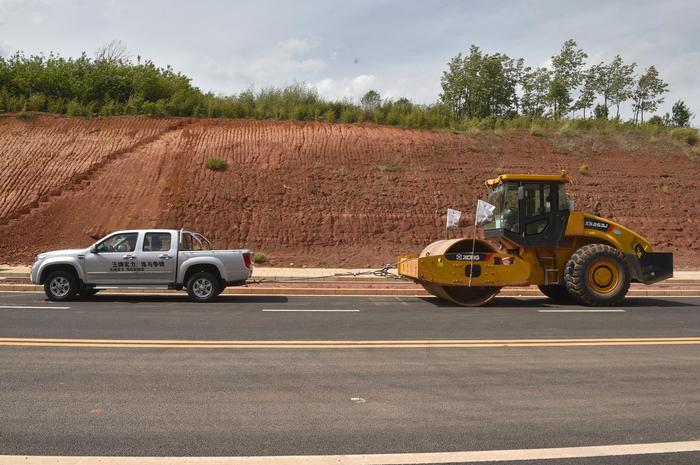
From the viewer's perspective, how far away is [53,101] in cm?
3550

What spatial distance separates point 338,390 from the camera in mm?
6070

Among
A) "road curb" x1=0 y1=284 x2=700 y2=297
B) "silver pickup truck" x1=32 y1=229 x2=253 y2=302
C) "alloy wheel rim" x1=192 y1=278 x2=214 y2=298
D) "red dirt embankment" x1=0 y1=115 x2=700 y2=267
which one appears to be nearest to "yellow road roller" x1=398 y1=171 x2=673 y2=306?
"road curb" x1=0 y1=284 x2=700 y2=297

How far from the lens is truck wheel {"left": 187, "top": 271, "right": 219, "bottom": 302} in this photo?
1380 cm

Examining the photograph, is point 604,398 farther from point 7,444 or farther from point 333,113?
point 333,113

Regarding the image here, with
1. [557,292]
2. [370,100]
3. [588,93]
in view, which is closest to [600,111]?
→ [588,93]

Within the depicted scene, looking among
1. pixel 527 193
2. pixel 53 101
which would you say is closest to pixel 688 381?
pixel 527 193

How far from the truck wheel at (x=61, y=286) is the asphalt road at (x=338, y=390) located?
2.86 metres

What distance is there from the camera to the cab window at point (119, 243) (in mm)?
13820

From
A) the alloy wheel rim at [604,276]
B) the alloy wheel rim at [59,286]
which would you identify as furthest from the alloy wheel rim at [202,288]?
the alloy wheel rim at [604,276]

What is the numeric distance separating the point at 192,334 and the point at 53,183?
23.6 m

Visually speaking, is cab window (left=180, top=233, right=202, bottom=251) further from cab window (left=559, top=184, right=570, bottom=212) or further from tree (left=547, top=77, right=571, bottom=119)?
tree (left=547, top=77, right=571, bottom=119)

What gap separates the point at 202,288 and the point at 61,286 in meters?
3.22

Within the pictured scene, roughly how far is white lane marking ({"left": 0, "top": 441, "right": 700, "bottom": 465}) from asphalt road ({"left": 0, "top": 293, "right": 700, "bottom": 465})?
99 mm

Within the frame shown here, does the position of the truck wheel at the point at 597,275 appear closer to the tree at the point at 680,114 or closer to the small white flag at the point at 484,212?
the small white flag at the point at 484,212
